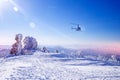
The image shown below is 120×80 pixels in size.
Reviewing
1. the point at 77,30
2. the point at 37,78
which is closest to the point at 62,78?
the point at 37,78

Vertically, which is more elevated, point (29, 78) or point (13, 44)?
point (13, 44)

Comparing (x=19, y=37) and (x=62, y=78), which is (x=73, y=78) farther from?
(x=19, y=37)

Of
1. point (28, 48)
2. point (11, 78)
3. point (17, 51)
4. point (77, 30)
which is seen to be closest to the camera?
point (11, 78)

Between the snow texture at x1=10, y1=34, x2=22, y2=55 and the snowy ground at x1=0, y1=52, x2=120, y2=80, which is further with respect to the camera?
the snow texture at x1=10, y1=34, x2=22, y2=55

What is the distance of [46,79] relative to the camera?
75.0ft

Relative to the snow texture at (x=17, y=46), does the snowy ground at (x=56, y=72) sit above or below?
below

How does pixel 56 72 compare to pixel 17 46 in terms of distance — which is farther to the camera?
pixel 17 46

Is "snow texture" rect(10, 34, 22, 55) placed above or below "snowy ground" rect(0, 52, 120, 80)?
above

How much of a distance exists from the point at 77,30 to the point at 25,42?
37784 millimetres

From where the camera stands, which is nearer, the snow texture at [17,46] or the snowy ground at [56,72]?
the snowy ground at [56,72]

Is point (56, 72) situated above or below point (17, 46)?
below

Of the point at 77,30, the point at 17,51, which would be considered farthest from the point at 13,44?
the point at 77,30

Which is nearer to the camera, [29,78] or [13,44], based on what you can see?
[29,78]

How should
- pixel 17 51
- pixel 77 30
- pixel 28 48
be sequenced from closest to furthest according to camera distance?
1. pixel 77 30
2. pixel 17 51
3. pixel 28 48
